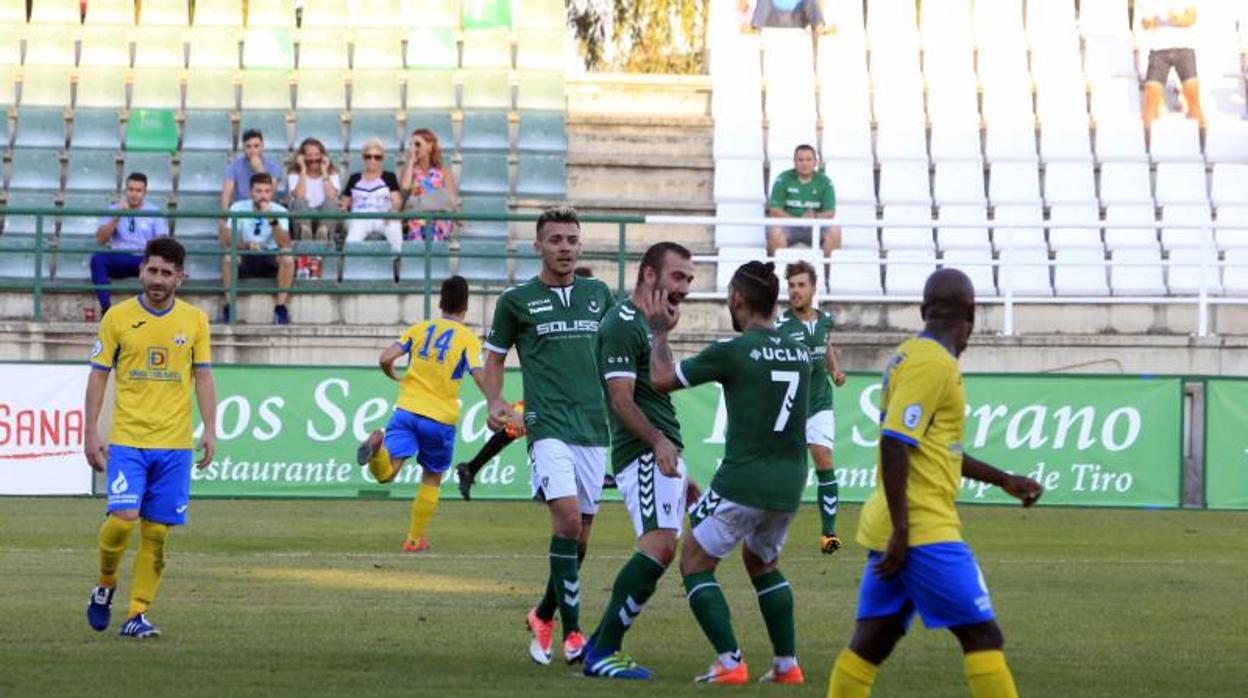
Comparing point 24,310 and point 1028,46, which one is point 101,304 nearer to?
point 24,310

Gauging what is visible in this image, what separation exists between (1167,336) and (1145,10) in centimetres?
931

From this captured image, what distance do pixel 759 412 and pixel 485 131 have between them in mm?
20945

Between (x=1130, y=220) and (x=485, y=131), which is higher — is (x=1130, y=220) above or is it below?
below

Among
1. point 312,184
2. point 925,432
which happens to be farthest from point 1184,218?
point 925,432

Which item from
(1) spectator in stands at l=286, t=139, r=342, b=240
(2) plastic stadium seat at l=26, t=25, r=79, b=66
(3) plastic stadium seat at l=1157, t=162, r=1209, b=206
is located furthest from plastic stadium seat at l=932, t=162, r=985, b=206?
(2) plastic stadium seat at l=26, t=25, r=79, b=66

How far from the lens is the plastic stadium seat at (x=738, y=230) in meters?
28.4

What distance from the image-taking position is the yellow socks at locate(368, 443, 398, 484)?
60.7 feet

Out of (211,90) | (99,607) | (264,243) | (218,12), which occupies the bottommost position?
(99,607)

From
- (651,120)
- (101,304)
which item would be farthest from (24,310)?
(651,120)

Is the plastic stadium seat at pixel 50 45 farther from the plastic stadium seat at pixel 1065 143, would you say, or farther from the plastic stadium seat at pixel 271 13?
the plastic stadium seat at pixel 1065 143

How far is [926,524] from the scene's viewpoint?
26.4 feet

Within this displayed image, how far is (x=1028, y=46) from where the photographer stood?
108 feet

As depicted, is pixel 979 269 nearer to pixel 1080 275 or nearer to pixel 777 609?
pixel 1080 275

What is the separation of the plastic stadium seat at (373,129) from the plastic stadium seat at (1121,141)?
963 cm
